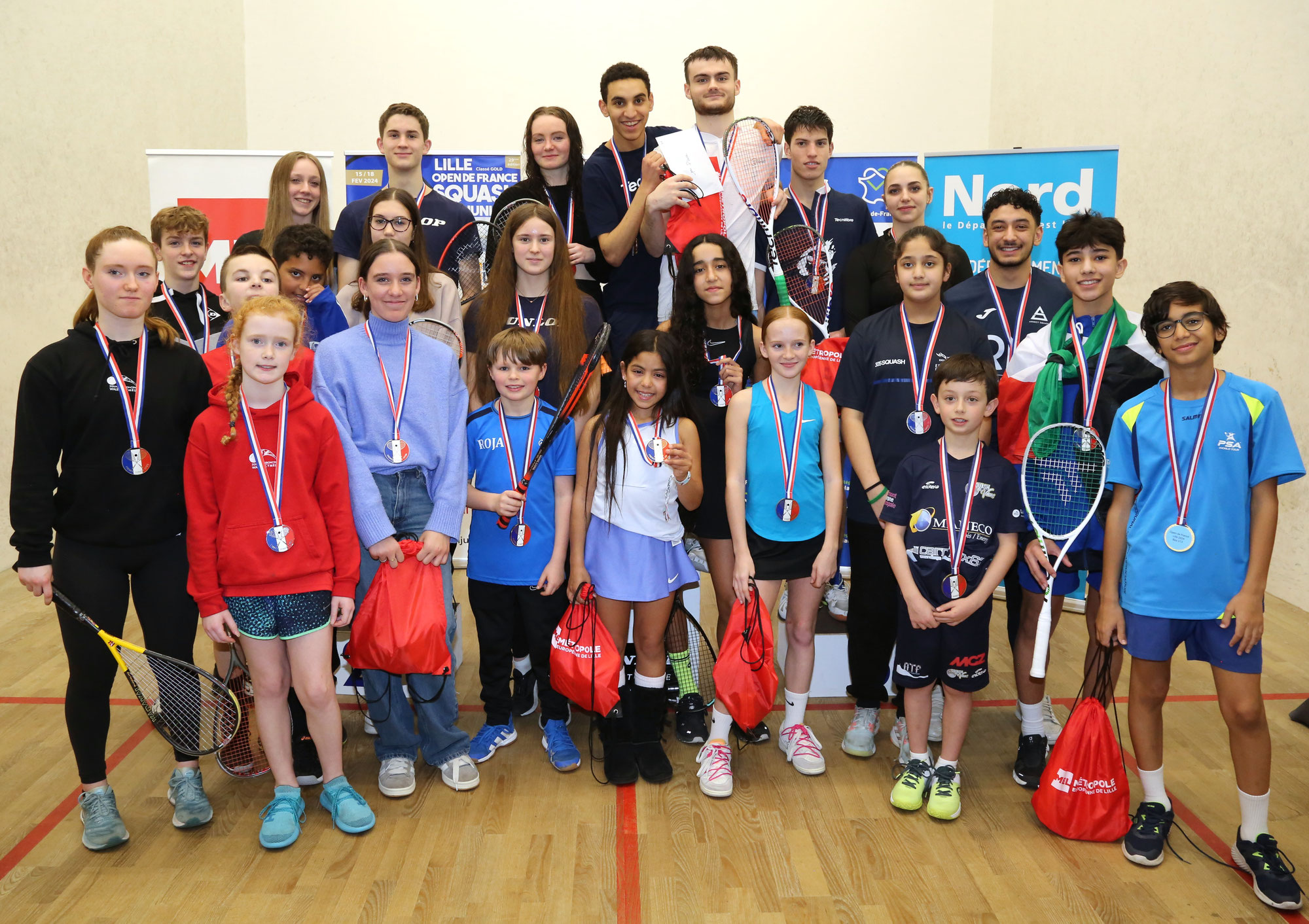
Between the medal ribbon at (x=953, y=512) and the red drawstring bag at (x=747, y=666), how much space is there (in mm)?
628

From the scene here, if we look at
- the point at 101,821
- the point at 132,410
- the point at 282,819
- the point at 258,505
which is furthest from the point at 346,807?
the point at 132,410

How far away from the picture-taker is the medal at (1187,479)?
102 inches

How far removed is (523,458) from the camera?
323 centimetres

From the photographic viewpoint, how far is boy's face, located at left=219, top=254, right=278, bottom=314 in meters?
3.10

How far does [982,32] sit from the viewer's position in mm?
7883

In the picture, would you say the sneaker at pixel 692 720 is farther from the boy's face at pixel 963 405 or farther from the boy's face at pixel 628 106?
the boy's face at pixel 628 106

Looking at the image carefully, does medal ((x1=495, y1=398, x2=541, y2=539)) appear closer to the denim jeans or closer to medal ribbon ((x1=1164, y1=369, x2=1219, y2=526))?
the denim jeans

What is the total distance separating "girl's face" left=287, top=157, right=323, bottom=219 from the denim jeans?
64.6 inches

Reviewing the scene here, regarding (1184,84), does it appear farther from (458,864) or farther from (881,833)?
(458,864)

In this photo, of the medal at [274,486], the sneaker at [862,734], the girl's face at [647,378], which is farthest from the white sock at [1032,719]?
the medal at [274,486]

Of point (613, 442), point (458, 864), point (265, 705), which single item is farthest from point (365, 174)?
point (458, 864)

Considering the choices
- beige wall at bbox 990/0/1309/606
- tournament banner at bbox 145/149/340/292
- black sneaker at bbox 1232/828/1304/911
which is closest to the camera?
black sneaker at bbox 1232/828/1304/911

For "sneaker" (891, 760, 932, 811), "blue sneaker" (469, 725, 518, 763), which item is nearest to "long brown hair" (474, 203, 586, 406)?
"blue sneaker" (469, 725, 518, 763)

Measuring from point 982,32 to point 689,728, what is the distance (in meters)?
6.83
